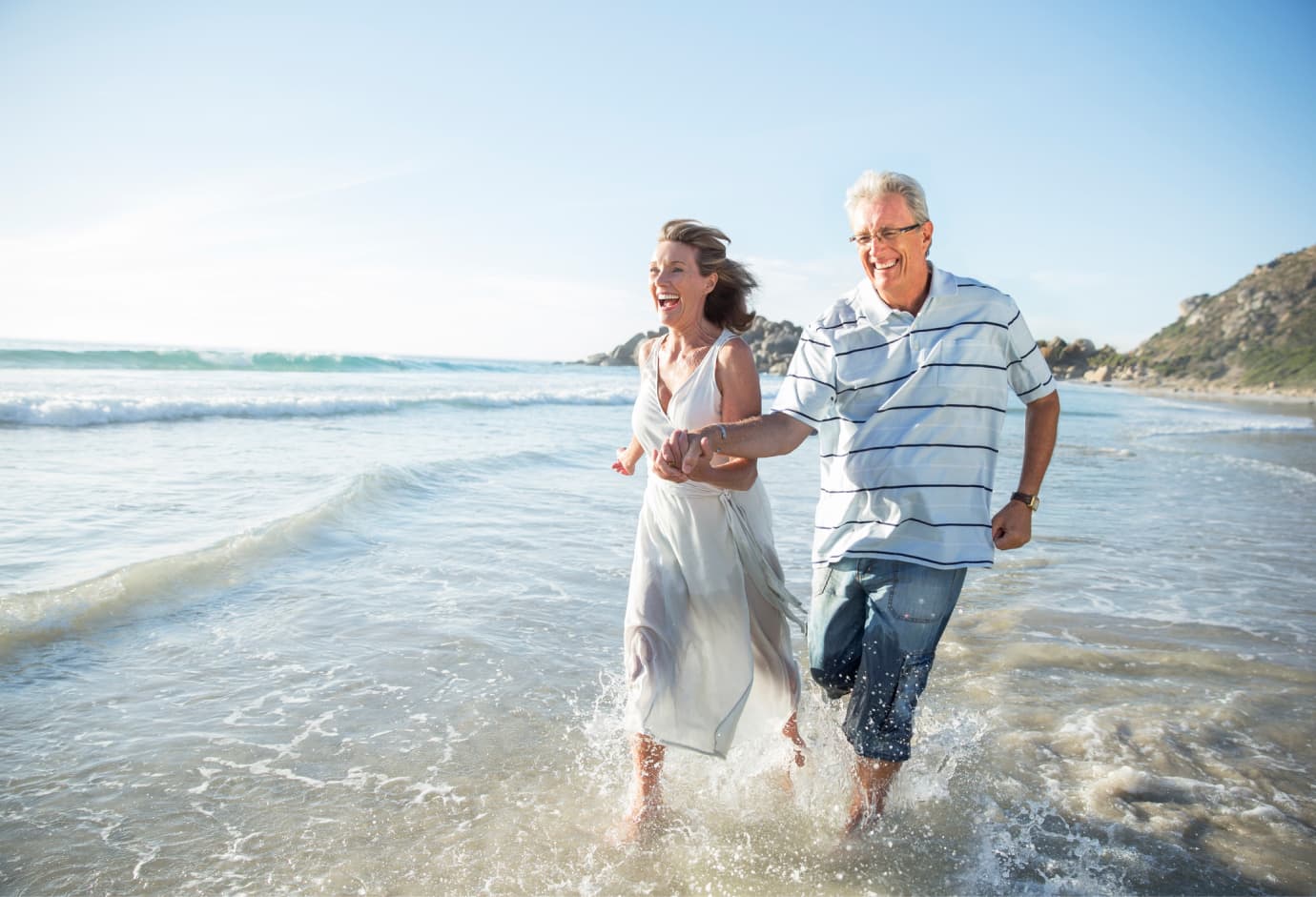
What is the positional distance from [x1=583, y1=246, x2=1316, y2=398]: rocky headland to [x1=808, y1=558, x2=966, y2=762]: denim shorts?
5721cm

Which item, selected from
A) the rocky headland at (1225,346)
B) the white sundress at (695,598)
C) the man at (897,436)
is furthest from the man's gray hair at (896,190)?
the rocky headland at (1225,346)

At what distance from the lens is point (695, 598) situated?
3355mm

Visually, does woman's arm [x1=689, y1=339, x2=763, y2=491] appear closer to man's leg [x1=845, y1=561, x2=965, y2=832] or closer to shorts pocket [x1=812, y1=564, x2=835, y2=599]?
shorts pocket [x1=812, y1=564, x2=835, y2=599]

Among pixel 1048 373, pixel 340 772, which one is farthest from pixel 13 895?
pixel 1048 373

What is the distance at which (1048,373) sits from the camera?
9.81 feet

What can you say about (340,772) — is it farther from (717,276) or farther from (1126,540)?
(1126,540)

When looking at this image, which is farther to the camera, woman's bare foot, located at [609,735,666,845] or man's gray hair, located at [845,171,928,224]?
woman's bare foot, located at [609,735,666,845]

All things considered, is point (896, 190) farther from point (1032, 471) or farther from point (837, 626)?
point (837, 626)

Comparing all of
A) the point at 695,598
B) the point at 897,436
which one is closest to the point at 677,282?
the point at 897,436

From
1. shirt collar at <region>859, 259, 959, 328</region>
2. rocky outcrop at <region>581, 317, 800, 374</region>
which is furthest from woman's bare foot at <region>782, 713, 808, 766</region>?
rocky outcrop at <region>581, 317, 800, 374</region>

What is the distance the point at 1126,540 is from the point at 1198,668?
425cm

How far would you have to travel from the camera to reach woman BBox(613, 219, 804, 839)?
329cm

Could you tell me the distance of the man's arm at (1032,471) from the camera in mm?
3049

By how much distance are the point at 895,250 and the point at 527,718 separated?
2.91m
